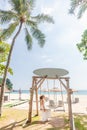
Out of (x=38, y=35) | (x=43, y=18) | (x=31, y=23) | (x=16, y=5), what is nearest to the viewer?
(x=16, y=5)

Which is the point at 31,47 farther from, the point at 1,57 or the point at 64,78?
the point at 64,78

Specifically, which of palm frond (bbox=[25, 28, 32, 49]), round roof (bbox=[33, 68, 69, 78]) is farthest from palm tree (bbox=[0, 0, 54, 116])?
round roof (bbox=[33, 68, 69, 78])

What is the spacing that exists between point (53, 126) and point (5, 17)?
1170 cm

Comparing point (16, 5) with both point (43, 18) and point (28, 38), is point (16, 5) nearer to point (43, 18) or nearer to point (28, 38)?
point (43, 18)

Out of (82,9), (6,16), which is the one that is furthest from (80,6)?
(6,16)

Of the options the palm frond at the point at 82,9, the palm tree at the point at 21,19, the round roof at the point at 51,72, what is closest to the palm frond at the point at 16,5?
the palm tree at the point at 21,19

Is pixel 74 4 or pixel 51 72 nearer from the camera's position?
pixel 51 72

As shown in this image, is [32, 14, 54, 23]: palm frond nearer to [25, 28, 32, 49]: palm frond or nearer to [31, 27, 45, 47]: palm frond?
[31, 27, 45, 47]: palm frond

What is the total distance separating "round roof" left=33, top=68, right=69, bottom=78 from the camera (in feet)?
41.6

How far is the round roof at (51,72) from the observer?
12.7 metres

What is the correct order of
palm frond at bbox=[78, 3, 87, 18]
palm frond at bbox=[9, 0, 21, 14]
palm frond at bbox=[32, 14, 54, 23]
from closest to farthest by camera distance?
palm frond at bbox=[78, 3, 87, 18] < palm frond at bbox=[9, 0, 21, 14] < palm frond at bbox=[32, 14, 54, 23]

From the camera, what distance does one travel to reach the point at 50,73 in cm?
1294

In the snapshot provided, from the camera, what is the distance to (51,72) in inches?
505

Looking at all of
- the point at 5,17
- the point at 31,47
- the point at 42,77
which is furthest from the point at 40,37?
the point at 42,77
